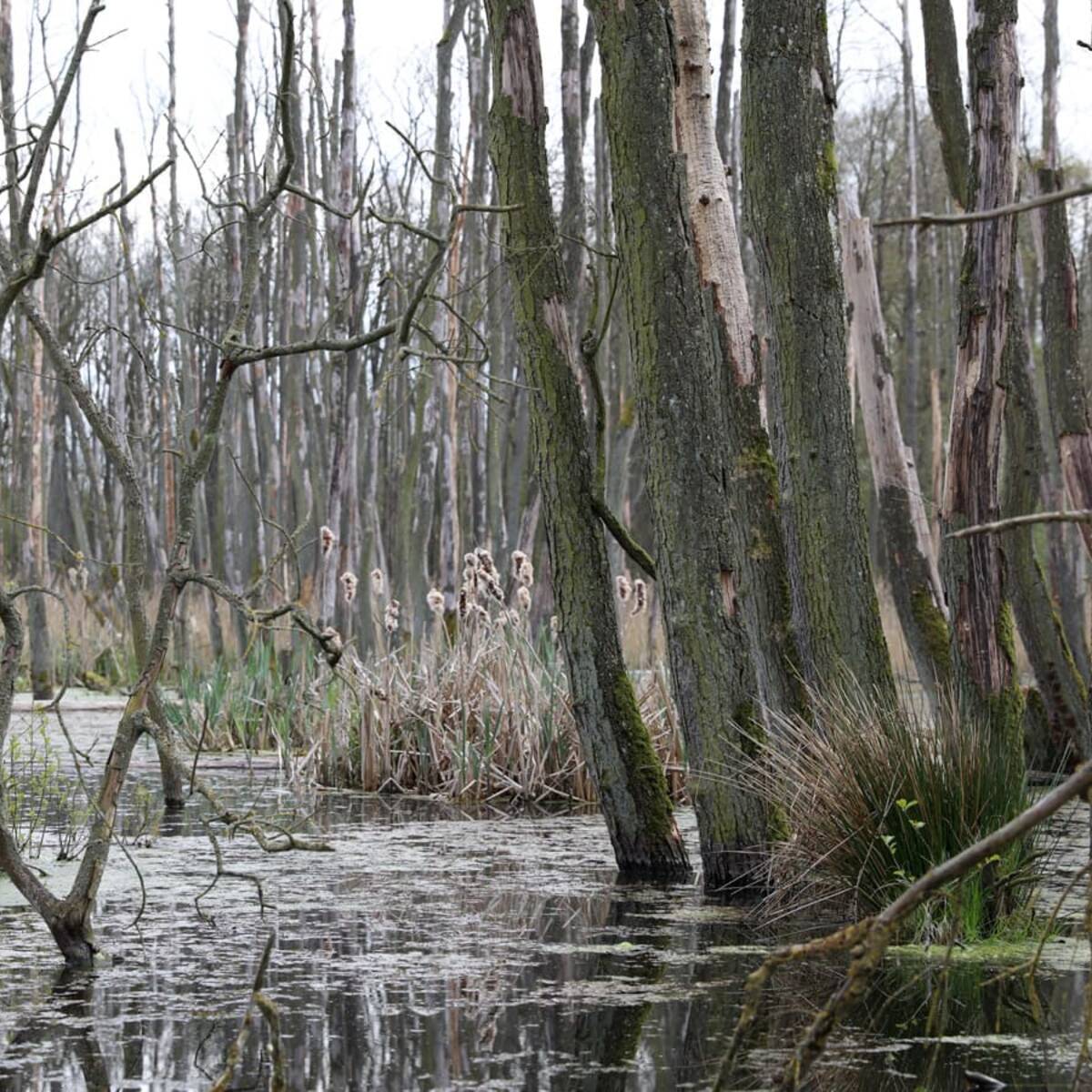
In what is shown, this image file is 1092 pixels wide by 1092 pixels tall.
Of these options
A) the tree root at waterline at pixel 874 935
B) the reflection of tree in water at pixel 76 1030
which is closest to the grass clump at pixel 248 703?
the reflection of tree in water at pixel 76 1030

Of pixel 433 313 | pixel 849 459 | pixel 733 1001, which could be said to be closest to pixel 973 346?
pixel 849 459

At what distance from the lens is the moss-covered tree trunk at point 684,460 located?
5539 mm

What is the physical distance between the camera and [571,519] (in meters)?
5.85

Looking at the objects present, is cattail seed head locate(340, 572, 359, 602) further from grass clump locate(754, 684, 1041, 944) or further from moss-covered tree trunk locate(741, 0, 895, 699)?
grass clump locate(754, 684, 1041, 944)

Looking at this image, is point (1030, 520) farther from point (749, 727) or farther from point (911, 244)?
point (911, 244)

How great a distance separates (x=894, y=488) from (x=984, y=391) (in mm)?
1510

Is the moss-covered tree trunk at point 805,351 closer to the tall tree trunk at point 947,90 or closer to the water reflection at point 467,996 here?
the water reflection at point 467,996

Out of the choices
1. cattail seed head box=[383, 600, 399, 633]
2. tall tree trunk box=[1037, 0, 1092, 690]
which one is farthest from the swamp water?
→ tall tree trunk box=[1037, 0, 1092, 690]

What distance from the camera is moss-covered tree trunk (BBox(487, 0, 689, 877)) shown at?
587cm

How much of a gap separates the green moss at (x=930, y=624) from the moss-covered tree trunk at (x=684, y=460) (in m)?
1.98

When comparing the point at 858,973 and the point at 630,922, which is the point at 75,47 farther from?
the point at 858,973

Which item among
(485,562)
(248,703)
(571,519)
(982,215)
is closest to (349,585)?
(248,703)

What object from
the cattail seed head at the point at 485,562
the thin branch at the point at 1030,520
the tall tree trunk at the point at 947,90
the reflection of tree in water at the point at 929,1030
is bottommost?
the reflection of tree in water at the point at 929,1030

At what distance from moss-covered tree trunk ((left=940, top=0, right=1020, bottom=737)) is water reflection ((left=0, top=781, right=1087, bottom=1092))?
140cm
